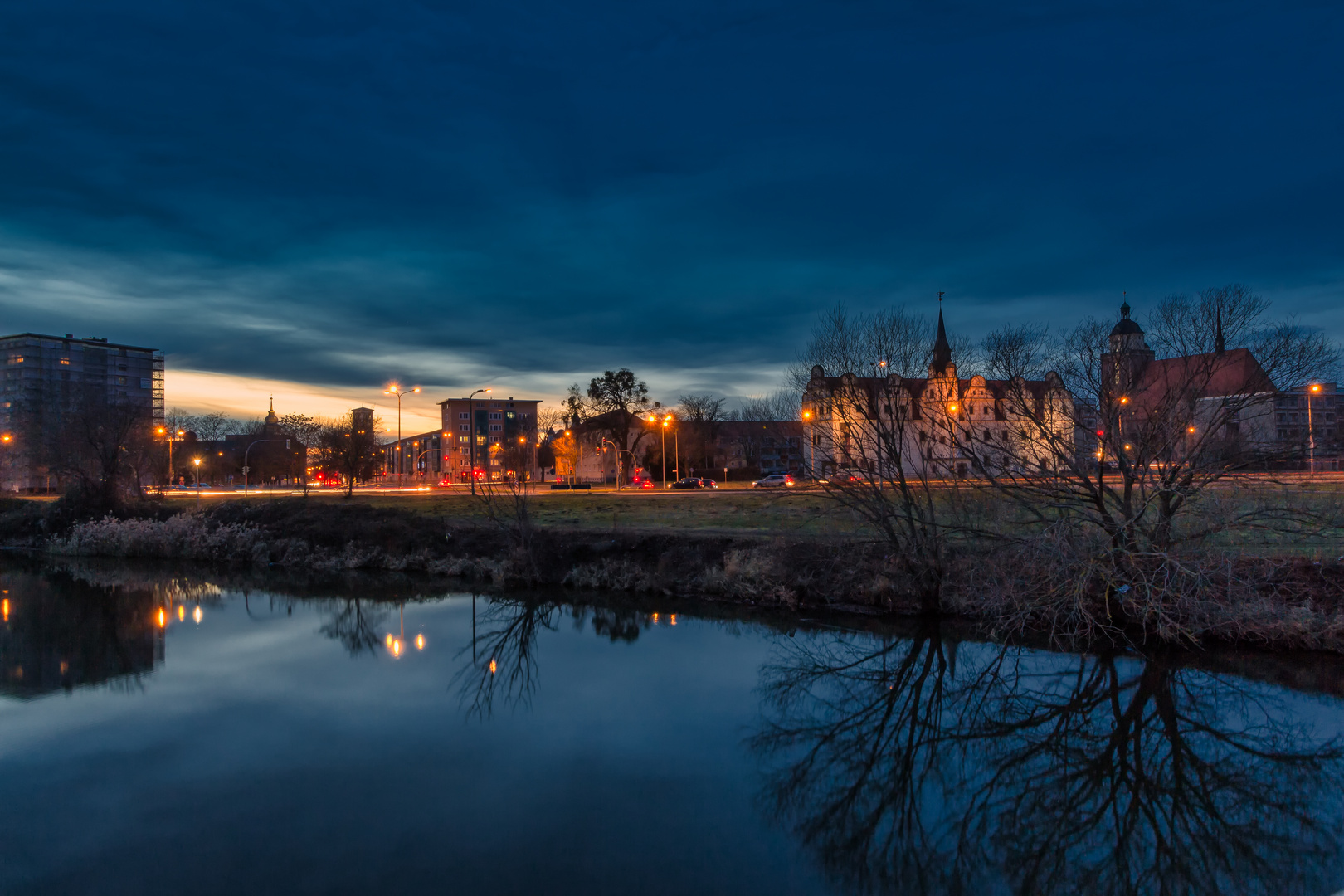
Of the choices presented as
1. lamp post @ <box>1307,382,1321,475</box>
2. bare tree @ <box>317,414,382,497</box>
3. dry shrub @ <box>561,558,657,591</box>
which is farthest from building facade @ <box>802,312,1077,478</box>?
bare tree @ <box>317,414,382,497</box>

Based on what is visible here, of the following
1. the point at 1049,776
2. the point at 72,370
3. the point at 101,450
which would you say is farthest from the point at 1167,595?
the point at 72,370

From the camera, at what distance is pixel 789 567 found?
24453 mm


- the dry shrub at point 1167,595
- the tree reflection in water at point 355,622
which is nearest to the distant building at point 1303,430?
the dry shrub at point 1167,595

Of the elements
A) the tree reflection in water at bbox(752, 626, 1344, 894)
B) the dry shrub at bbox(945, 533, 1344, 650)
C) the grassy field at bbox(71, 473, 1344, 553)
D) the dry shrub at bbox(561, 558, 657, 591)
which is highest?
the grassy field at bbox(71, 473, 1344, 553)

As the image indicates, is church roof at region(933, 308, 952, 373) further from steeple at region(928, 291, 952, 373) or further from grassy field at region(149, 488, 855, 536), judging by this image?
grassy field at region(149, 488, 855, 536)

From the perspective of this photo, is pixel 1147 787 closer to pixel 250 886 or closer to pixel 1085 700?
pixel 1085 700

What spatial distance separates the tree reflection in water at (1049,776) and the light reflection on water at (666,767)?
6cm

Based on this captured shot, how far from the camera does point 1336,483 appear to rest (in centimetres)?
3391

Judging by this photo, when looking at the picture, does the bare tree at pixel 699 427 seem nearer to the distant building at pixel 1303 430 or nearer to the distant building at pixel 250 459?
the distant building at pixel 250 459

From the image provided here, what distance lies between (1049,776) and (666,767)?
227 inches

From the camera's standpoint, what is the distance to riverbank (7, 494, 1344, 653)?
681 inches

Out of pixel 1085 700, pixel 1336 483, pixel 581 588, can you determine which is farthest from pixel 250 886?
pixel 1336 483

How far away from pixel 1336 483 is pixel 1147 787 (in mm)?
30214

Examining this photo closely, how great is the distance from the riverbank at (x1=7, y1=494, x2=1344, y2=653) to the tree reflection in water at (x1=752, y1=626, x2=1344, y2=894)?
4.93 ft
